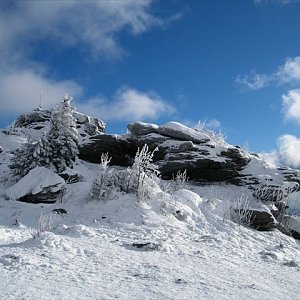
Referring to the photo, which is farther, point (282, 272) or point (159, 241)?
point (159, 241)

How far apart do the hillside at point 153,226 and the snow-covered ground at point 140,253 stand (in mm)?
30

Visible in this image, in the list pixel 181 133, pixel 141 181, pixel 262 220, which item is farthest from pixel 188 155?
pixel 262 220

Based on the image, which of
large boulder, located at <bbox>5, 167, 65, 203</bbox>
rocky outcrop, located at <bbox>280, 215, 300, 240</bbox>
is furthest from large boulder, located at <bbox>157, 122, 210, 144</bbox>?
large boulder, located at <bbox>5, 167, 65, 203</bbox>

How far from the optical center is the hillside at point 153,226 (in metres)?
7.57

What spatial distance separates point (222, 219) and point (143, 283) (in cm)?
760

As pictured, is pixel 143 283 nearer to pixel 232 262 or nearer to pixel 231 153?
pixel 232 262

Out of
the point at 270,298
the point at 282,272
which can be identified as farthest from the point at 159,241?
the point at 270,298

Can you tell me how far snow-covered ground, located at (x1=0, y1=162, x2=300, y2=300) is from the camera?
284 inches

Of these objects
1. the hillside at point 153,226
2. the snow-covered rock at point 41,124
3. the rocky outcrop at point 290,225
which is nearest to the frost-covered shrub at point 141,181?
the hillside at point 153,226

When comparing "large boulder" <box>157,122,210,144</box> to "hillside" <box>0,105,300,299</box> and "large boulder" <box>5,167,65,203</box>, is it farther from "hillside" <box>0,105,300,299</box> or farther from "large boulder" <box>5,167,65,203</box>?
"large boulder" <box>5,167,65,203</box>

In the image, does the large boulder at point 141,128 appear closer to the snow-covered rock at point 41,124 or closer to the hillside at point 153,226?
the hillside at point 153,226

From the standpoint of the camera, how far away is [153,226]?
12703mm

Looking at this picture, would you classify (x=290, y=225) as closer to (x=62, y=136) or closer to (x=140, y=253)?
(x=140, y=253)

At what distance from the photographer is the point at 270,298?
7.21 metres
